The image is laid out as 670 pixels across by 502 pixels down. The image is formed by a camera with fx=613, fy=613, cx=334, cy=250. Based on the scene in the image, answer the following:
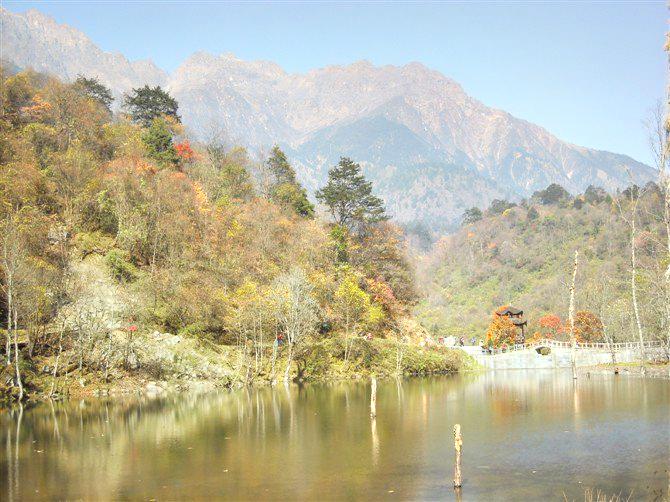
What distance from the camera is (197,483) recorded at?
22.0 metres

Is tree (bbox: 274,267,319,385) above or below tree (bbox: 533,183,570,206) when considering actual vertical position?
below

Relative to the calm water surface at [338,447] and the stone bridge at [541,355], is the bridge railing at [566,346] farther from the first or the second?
the calm water surface at [338,447]

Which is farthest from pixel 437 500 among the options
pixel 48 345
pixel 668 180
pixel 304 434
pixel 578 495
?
pixel 48 345

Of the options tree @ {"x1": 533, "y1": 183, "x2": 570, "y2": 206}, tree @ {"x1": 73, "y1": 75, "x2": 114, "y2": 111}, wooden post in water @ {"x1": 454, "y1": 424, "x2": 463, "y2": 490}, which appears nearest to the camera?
wooden post in water @ {"x1": 454, "y1": 424, "x2": 463, "y2": 490}

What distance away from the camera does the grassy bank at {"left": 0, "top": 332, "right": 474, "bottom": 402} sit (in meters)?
47.2

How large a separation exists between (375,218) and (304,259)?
A: 1519 centimetres

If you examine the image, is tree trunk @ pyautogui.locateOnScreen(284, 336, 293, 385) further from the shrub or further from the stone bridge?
the stone bridge

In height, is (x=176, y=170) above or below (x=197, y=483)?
above

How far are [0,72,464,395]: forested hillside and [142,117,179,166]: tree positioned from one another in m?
0.16

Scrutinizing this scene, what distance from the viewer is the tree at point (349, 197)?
78188mm

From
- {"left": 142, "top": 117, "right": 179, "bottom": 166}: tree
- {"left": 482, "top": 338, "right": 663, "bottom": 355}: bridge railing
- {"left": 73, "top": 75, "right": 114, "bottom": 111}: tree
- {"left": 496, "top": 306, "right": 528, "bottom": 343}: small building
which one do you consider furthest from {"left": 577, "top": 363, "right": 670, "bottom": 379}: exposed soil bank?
{"left": 73, "top": 75, "right": 114, "bottom": 111}: tree

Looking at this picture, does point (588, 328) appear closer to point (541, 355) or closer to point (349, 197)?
point (541, 355)

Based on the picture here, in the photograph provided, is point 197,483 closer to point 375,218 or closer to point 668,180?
point 668,180

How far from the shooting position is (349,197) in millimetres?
77875
